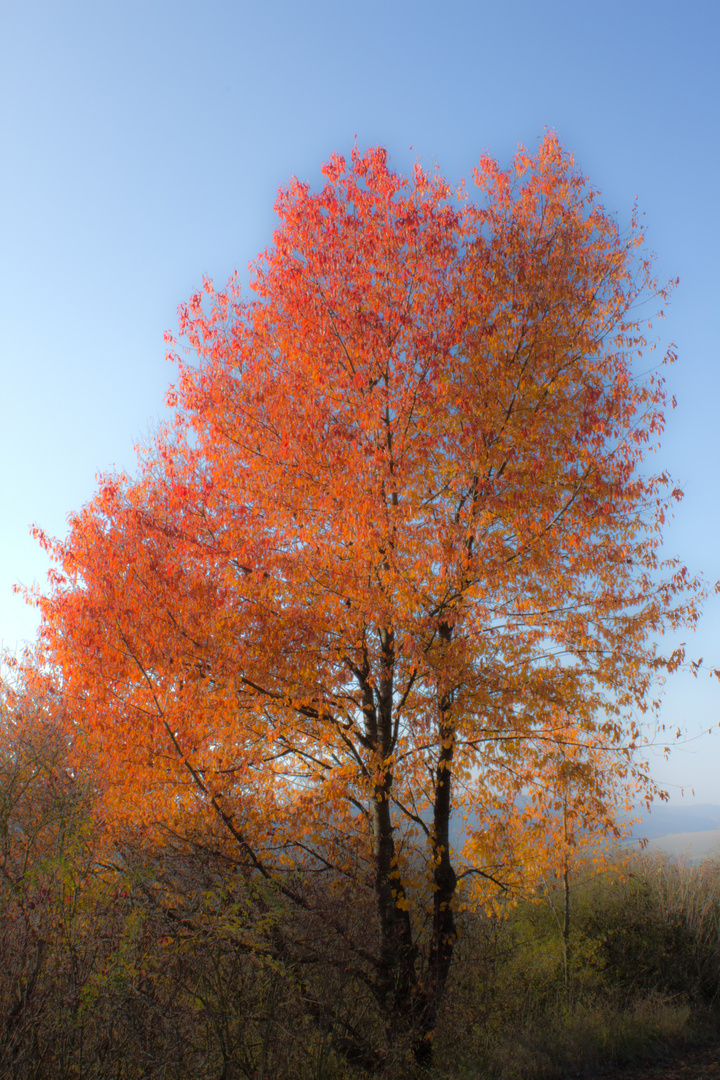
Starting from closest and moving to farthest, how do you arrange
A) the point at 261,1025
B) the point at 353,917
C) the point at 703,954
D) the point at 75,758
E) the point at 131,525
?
the point at 261,1025 < the point at 353,917 < the point at 75,758 < the point at 131,525 < the point at 703,954

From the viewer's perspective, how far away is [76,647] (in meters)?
8.05

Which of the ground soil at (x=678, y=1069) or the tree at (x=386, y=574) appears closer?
the tree at (x=386, y=574)

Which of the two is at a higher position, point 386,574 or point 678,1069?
point 386,574

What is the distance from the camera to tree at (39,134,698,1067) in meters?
6.84

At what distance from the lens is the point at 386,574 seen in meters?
6.42

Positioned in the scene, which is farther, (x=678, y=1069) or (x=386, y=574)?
(x=678, y=1069)

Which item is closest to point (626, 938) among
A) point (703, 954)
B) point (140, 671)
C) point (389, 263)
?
point (703, 954)

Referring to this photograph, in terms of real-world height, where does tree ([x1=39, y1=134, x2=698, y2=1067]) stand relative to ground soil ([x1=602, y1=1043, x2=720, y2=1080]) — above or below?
above

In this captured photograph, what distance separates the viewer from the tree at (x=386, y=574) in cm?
684

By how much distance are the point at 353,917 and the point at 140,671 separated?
3.61 metres

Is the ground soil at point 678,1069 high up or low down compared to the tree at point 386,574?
down

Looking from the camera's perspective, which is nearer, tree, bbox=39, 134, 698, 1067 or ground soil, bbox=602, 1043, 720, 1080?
tree, bbox=39, 134, 698, 1067

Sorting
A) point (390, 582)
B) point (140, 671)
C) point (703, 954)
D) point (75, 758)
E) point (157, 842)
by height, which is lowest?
point (703, 954)

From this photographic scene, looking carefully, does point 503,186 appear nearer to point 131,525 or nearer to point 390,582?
point 390,582
